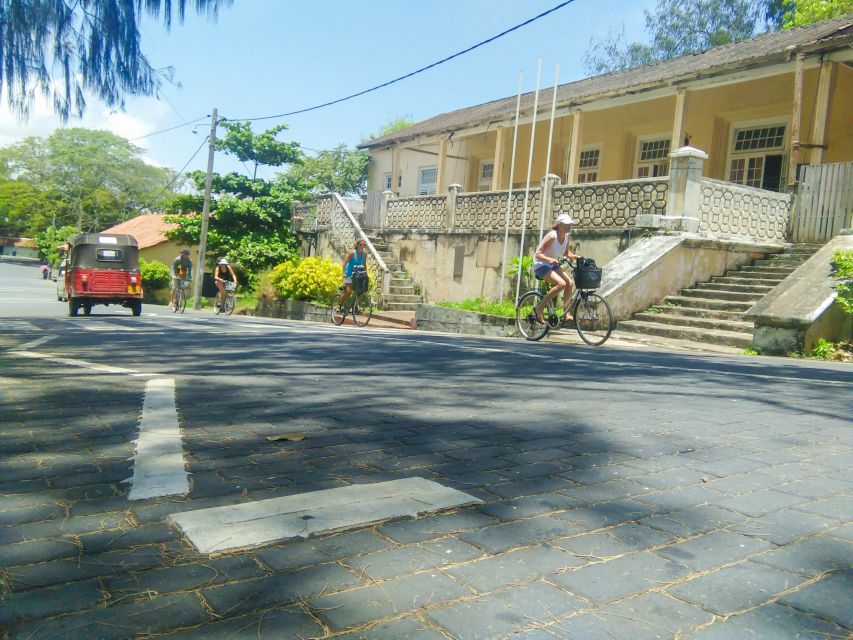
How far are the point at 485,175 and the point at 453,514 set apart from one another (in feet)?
87.0

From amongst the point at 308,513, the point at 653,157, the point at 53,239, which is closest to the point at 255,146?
the point at 653,157

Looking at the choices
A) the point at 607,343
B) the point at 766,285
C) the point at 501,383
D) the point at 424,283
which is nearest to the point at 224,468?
the point at 501,383

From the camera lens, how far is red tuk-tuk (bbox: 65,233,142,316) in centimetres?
1780

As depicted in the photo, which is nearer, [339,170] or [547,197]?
[547,197]

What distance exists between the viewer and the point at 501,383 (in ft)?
18.1

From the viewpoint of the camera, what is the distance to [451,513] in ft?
7.88

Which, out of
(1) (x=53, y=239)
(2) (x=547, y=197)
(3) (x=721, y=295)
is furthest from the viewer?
(1) (x=53, y=239)

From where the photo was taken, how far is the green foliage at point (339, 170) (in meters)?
47.9

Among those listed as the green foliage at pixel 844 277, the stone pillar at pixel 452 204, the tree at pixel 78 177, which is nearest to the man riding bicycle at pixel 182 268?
the stone pillar at pixel 452 204

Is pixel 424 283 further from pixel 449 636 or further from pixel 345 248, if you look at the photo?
pixel 449 636

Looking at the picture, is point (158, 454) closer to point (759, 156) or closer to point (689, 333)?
point (689, 333)

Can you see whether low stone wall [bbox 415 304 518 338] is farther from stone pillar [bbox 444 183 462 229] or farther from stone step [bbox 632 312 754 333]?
stone pillar [bbox 444 183 462 229]

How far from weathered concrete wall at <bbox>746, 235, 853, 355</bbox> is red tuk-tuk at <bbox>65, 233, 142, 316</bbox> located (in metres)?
15.2

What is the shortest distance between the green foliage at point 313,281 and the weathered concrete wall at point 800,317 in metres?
12.9
